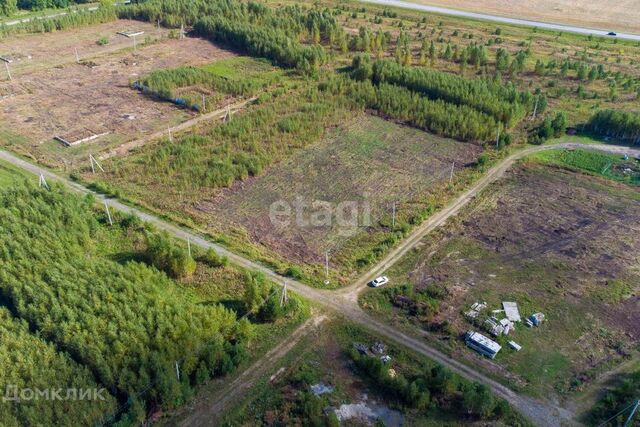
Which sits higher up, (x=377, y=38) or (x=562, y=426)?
(x=377, y=38)

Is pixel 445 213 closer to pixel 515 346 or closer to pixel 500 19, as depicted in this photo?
pixel 515 346

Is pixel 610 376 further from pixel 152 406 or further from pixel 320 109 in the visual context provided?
pixel 320 109

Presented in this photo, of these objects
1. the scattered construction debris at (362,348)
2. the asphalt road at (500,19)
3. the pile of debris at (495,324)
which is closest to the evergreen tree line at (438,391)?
the scattered construction debris at (362,348)

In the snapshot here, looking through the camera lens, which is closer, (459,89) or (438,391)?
(438,391)

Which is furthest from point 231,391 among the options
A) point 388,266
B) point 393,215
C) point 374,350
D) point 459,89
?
point 459,89

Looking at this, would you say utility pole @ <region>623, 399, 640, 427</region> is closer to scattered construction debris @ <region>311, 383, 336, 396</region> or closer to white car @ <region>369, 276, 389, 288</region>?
scattered construction debris @ <region>311, 383, 336, 396</region>

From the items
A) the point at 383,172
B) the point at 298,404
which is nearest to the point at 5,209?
the point at 298,404

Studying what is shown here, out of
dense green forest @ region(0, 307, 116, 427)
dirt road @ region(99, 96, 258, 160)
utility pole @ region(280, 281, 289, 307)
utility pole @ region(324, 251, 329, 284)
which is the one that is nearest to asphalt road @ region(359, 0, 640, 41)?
dirt road @ region(99, 96, 258, 160)
